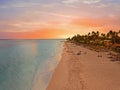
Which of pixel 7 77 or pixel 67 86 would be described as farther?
pixel 7 77

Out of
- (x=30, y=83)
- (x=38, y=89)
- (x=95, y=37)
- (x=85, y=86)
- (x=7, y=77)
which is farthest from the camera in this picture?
(x=95, y=37)

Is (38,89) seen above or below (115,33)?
below

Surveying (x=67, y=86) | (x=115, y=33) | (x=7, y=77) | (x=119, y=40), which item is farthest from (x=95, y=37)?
(x=67, y=86)

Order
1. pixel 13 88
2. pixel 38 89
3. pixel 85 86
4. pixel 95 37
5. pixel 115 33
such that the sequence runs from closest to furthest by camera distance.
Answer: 1. pixel 85 86
2. pixel 38 89
3. pixel 13 88
4. pixel 115 33
5. pixel 95 37

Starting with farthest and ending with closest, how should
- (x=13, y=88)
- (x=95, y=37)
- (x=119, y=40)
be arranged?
(x=95, y=37), (x=119, y=40), (x=13, y=88)

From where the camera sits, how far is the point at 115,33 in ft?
293

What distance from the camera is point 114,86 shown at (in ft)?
54.3

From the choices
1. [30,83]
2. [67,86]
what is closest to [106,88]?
[67,86]

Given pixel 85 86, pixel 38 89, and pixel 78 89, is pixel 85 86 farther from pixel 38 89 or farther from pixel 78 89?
pixel 38 89

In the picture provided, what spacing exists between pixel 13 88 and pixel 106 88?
374 inches

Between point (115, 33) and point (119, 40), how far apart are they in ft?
62.1

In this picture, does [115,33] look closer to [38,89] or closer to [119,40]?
[119,40]

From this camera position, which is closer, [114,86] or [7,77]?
[114,86]

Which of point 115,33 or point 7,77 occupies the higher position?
point 115,33
